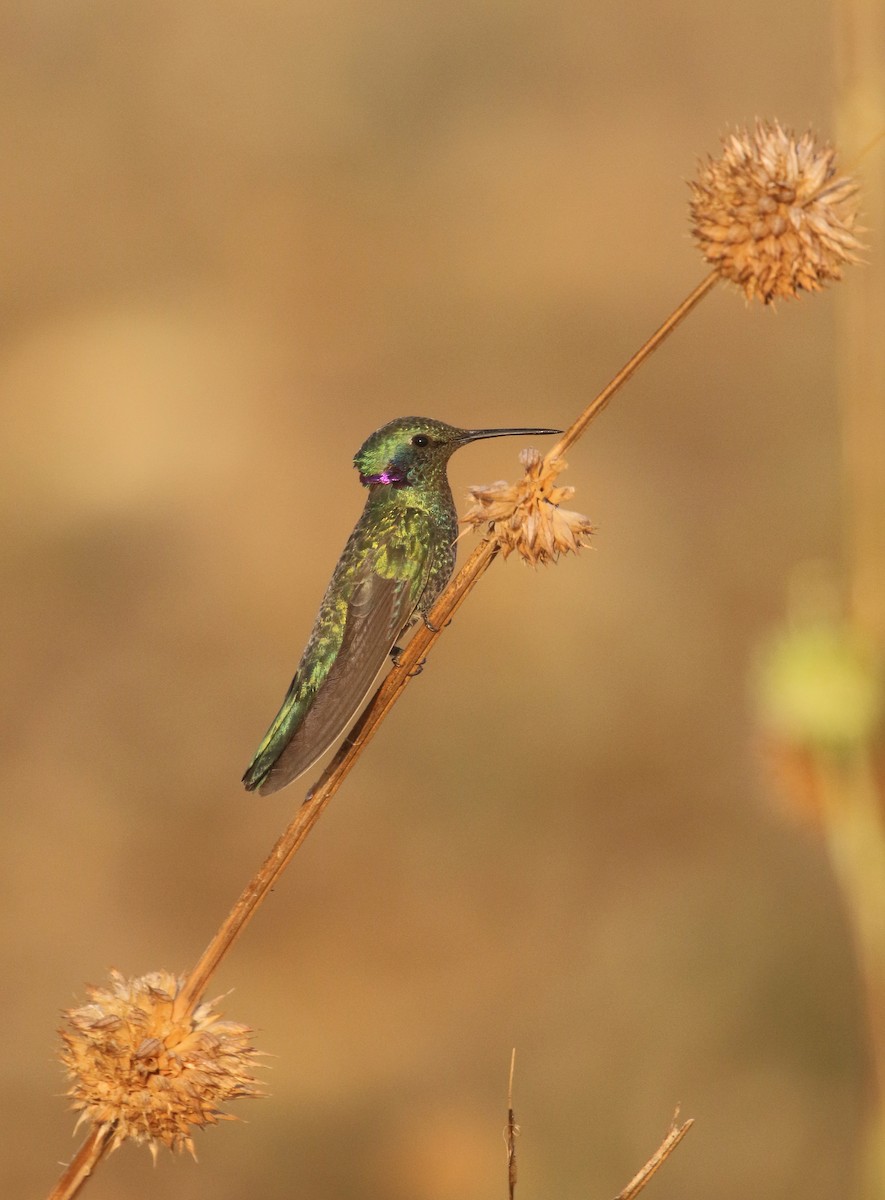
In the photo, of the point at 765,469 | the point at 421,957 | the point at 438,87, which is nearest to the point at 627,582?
the point at 765,469

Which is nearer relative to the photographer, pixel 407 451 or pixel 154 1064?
pixel 154 1064

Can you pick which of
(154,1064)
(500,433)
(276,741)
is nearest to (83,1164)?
(154,1064)

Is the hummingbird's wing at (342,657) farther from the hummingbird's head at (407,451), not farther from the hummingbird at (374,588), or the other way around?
the hummingbird's head at (407,451)

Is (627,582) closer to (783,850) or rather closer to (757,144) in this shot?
(783,850)

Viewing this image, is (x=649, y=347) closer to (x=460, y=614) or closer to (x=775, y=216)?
(x=775, y=216)

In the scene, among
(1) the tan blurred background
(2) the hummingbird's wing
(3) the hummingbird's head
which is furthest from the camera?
(1) the tan blurred background

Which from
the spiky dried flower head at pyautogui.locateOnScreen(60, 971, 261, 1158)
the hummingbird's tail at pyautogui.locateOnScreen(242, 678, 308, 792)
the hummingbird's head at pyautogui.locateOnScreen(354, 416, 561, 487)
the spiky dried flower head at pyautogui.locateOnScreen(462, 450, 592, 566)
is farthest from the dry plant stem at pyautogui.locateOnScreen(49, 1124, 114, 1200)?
the hummingbird's head at pyautogui.locateOnScreen(354, 416, 561, 487)

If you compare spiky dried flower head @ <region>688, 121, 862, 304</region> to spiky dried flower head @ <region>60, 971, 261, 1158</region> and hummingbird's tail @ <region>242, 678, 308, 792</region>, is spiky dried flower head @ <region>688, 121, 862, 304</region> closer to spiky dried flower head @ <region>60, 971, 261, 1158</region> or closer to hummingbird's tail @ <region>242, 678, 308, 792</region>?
hummingbird's tail @ <region>242, 678, 308, 792</region>
